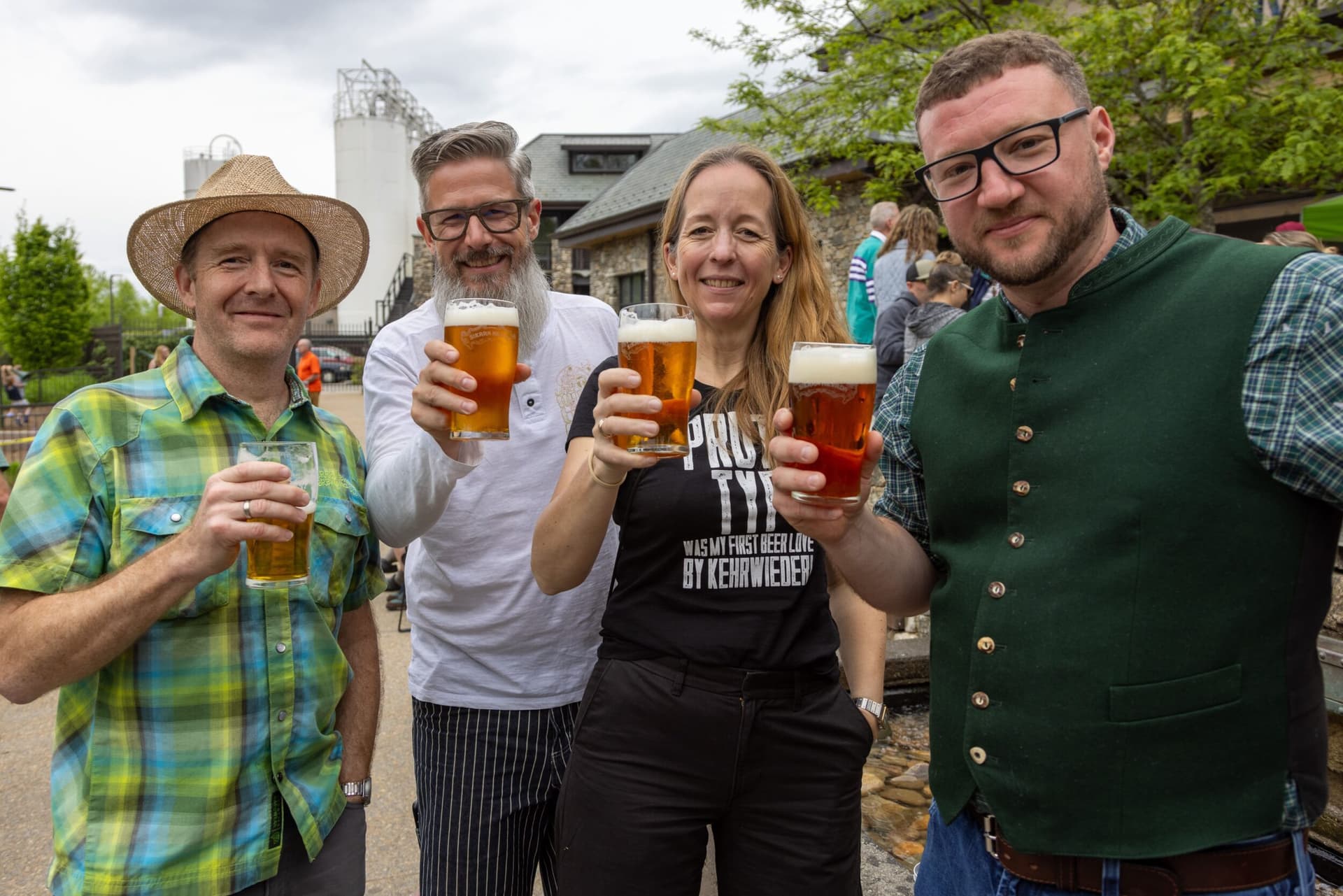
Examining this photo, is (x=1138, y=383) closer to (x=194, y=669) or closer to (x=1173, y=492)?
(x=1173, y=492)

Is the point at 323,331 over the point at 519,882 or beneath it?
over

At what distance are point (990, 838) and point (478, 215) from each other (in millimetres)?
1809

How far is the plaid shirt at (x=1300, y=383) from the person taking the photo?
4.18 feet

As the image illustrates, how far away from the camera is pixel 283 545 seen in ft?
5.38

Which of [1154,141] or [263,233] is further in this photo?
[1154,141]

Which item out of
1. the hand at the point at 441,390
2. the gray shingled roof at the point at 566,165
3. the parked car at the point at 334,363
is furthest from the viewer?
the gray shingled roof at the point at 566,165

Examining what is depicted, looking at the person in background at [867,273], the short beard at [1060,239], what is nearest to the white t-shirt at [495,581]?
the short beard at [1060,239]

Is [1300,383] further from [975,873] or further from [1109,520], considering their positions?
[975,873]

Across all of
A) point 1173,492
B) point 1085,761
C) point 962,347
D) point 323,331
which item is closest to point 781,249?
point 962,347

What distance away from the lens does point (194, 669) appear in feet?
5.61

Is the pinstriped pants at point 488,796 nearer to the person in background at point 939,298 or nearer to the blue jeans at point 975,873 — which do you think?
the blue jeans at point 975,873

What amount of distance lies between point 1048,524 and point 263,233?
1.67m

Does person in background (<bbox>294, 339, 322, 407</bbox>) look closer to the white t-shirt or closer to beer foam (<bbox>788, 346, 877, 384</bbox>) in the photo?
the white t-shirt

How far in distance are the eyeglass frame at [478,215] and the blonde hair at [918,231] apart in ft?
16.0
